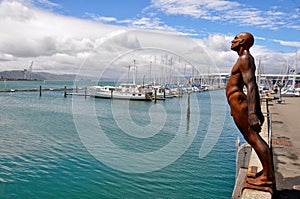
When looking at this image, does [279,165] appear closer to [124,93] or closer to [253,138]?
[253,138]

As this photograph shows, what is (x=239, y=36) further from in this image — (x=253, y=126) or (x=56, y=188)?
(x=56, y=188)

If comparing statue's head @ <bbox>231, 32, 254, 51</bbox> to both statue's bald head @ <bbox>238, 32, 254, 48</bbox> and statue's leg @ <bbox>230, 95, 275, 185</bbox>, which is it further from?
statue's leg @ <bbox>230, 95, 275, 185</bbox>

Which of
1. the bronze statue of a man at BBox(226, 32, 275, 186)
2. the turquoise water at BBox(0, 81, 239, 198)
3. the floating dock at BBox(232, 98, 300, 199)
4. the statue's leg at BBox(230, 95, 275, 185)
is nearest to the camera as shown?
the bronze statue of a man at BBox(226, 32, 275, 186)

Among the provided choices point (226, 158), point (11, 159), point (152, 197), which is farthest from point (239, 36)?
point (11, 159)

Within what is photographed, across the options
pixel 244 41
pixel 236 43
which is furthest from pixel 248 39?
pixel 236 43

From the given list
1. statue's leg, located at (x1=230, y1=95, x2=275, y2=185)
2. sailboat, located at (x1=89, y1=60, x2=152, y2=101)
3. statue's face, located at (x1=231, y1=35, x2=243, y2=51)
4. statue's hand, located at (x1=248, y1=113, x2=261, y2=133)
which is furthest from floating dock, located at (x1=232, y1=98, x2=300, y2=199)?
sailboat, located at (x1=89, y1=60, x2=152, y2=101)

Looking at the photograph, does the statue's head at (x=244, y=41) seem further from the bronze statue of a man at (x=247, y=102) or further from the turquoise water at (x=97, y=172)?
the turquoise water at (x=97, y=172)

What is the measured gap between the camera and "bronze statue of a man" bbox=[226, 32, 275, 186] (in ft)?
16.0

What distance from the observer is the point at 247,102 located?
4906mm

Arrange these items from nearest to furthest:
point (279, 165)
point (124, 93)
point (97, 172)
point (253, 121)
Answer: point (253, 121) → point (279, 165) → point (97, 172) → point (124, 93)

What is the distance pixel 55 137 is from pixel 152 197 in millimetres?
11864

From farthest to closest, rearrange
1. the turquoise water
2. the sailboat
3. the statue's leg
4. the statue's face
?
the sailboat < the turquoise water < the statue's face < the statue's leg

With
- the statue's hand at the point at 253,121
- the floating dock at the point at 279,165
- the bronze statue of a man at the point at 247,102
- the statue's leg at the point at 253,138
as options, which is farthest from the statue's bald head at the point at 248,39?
the floating dock at the point at 279,165

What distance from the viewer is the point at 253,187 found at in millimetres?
5027
